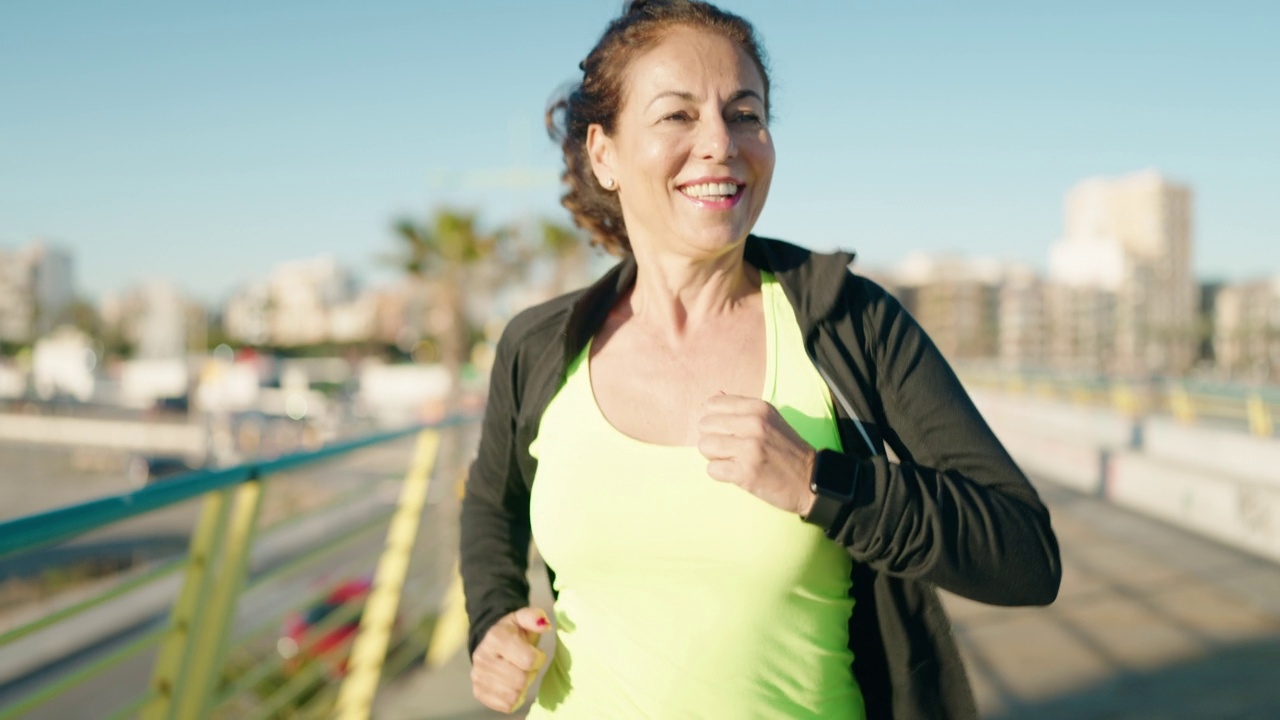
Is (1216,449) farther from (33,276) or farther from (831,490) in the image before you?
(33,276)

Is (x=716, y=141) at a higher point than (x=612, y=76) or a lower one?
lower

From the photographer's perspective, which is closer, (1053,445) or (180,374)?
(1053,445)

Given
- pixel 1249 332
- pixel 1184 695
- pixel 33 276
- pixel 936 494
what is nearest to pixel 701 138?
pixel 936 494

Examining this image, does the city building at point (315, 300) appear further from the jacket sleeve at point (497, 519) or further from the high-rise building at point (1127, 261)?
the jacket sleeve at point (497, 519)

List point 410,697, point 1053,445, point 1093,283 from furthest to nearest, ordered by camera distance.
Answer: point 1093,283, point 1053,445, point 410,697

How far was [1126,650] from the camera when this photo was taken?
15.4ft

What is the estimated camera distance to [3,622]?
2003 cm

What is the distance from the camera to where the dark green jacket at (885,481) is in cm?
121

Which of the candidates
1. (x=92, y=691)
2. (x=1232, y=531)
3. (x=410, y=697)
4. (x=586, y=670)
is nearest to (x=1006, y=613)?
(x=410, y=697)

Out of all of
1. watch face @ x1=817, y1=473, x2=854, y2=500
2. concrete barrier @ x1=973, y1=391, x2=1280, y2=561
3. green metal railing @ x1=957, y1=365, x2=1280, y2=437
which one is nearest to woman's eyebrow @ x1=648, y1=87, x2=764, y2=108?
watch face @ x1=817, y1=473, x2=854, y2=500

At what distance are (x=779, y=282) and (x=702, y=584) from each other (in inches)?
19.3

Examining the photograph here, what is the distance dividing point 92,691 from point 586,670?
1897cm

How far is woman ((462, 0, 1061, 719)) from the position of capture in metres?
1.23

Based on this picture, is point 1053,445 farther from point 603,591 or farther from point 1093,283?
point 1093,283
